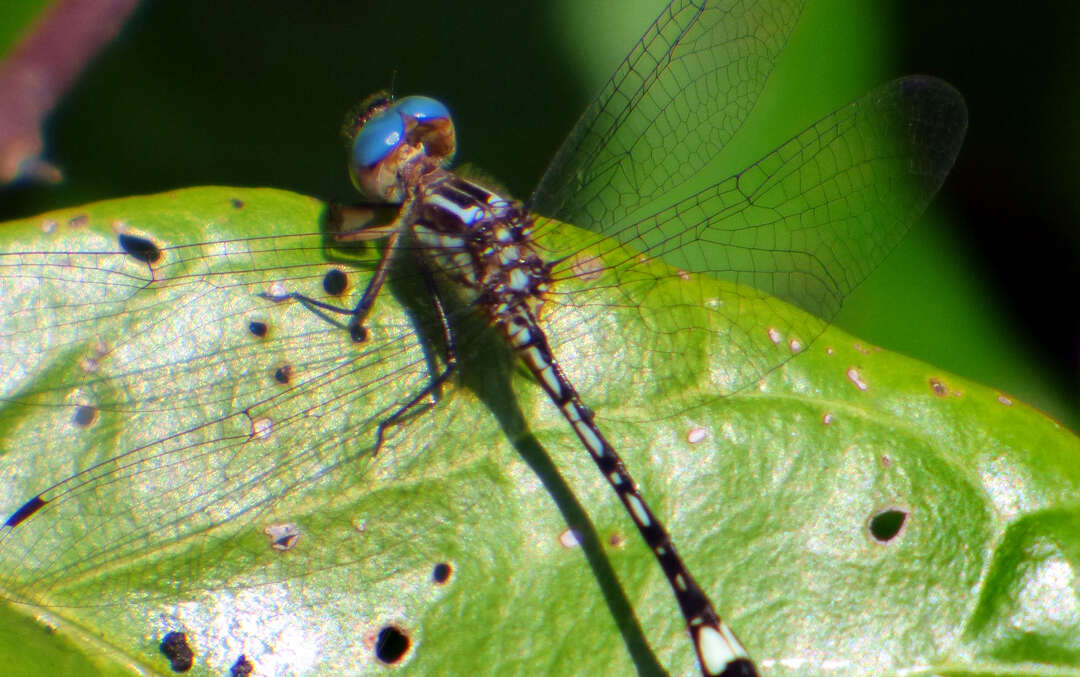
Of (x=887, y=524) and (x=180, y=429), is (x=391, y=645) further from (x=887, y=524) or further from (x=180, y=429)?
(x=887, y=524)

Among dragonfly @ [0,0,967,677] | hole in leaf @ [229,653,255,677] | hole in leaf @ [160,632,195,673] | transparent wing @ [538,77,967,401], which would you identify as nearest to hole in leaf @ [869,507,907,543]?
dragonfly @ [0,0,967,677]

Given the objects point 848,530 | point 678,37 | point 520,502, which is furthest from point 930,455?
point 678,37

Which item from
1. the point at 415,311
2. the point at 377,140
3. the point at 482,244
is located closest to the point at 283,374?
the point at 415,311

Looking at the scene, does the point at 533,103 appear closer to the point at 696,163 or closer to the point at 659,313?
the point at 696,163

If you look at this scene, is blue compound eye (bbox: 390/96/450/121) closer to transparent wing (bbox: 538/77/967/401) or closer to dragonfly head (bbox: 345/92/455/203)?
dragonfly head (bbox: 345/92/455/203)

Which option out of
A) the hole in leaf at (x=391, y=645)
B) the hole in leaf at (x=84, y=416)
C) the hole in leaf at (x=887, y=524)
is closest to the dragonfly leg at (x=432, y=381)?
the hole in leaf at (x=391, y=645)
